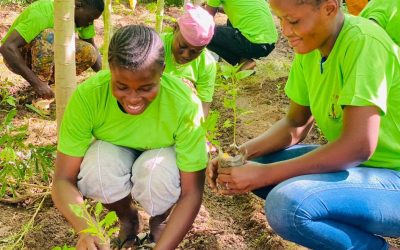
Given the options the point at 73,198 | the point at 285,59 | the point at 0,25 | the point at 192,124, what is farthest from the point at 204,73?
the point at 0,25

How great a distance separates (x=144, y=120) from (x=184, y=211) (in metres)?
0.36

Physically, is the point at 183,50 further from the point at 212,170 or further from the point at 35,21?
the point at 35,21

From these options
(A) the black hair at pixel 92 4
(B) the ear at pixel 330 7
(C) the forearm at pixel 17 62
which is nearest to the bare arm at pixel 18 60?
(C) the forearm at pixel 17 62

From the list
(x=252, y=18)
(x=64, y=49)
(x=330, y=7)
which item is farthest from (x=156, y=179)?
(x=252, y=18)

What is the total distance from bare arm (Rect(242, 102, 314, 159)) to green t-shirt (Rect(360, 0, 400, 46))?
20.3 inches

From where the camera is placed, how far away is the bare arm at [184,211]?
75.2 inches

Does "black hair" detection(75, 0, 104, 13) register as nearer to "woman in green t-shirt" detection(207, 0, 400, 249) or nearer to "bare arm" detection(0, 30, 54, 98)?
"bare arm" detection(0, 30, 54, 98)

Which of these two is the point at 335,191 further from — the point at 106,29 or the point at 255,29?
the point at 255,29

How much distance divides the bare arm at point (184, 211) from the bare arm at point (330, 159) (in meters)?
0.10

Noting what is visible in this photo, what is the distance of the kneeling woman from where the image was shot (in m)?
1.96

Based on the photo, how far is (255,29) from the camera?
438 centimetres

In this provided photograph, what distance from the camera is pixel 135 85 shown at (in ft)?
5.99

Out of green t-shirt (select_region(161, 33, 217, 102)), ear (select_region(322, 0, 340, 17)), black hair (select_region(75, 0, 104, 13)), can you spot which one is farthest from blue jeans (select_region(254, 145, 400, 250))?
black hair (select_region(75, 0, 104, 13))

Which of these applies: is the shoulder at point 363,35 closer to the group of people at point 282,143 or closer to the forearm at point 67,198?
the group of people at point 282,143
